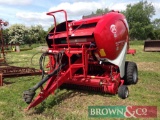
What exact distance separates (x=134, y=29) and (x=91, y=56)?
179 feet

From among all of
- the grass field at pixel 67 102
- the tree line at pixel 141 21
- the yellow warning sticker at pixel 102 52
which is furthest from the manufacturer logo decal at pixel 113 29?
the tree line at pixel 141 21

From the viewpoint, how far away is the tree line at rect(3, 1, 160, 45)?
43.8 m

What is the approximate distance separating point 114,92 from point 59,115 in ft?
5.20

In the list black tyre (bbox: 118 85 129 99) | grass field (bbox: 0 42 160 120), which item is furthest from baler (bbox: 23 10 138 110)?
grass field (bbox: 0 42 160 120)

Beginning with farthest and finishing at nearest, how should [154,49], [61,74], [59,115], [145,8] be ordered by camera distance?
[145,8] < [154,49] < [61,74] < [59,115]

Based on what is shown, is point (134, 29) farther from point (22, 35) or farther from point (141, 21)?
point (22, 35)

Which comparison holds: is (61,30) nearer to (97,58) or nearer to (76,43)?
(76,43)

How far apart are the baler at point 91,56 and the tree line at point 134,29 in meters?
38.6

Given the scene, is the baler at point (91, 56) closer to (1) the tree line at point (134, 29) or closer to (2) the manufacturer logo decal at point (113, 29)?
(2) the manufacturer logo decal at point (113, 29)

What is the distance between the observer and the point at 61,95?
17.7 ft

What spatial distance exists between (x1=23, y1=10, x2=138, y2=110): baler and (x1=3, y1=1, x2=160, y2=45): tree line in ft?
127

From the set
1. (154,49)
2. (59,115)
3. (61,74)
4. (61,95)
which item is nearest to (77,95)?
(61,95)

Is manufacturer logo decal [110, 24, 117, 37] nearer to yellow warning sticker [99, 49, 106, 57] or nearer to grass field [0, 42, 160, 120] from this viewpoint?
yellow warning sticker [99, 49, 106, 57]

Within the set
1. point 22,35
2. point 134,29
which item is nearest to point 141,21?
point 134,29
